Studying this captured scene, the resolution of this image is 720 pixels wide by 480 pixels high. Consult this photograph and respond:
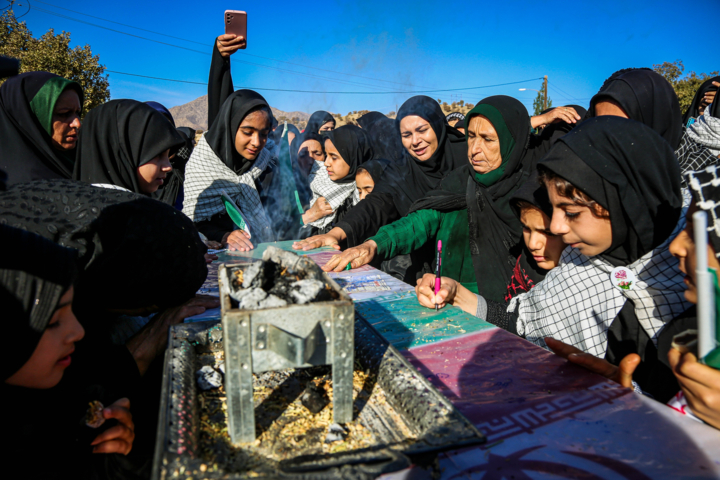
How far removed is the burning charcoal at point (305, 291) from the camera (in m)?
0.93

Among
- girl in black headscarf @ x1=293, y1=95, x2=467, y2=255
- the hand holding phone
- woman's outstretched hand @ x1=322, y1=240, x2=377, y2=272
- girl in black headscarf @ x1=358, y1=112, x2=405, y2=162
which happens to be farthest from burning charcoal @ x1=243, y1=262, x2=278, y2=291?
the hand holding phone

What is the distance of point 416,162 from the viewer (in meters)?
4.02

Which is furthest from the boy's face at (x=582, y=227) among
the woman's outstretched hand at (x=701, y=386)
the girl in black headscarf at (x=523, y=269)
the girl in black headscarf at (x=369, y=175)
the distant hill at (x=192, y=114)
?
the distant hill at (x=192, y=114)

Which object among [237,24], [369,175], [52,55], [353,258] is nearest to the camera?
[353,258]

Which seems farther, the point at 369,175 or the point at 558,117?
the point at 369,175

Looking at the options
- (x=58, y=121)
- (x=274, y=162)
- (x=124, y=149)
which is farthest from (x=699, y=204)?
(x=274, y=162)

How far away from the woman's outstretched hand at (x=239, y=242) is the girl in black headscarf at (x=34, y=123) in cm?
125

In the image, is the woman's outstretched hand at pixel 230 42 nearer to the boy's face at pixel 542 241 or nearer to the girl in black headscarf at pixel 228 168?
the girl in black headscarf at pixel 228 168

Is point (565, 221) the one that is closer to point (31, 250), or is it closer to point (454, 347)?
point (454, 347)

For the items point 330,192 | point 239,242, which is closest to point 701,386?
point 239,242

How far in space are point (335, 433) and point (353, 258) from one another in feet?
5.75

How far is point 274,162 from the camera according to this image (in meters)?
4.89

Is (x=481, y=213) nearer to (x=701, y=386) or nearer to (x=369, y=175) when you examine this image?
(x=369, y=175)

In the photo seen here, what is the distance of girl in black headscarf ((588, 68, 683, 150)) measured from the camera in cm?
301
